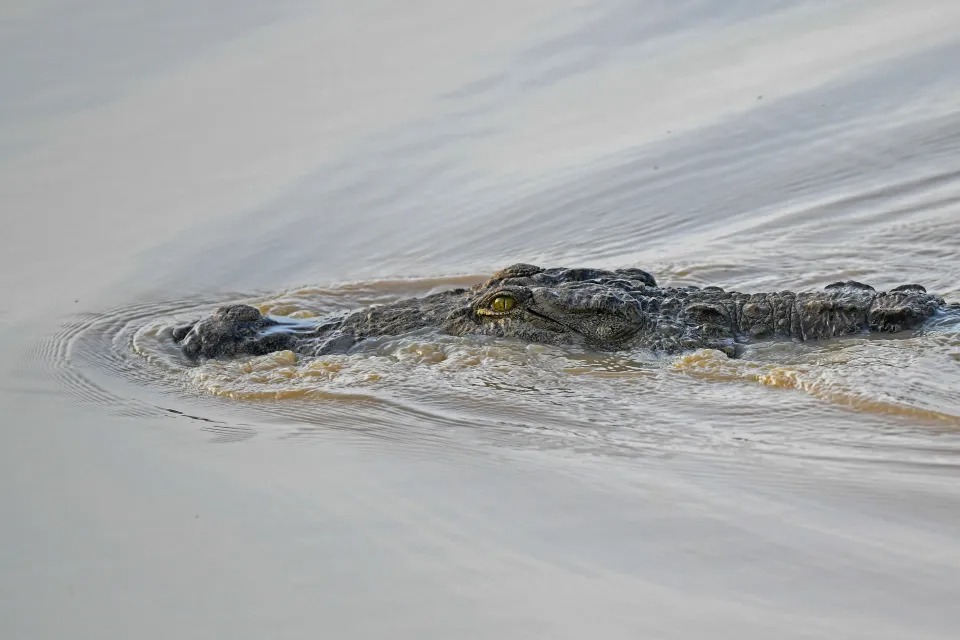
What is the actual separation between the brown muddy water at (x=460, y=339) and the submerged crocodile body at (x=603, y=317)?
0.16m

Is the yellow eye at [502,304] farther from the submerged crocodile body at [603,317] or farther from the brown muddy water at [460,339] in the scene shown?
the brown muddy water at [460,339]

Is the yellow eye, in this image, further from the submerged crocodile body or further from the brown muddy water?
the brown muddy water

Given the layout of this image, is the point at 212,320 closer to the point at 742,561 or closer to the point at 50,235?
the point at 50,235

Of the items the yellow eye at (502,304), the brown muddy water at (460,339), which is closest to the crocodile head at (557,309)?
the yellow eye at (502,304)

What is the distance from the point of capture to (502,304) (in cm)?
689

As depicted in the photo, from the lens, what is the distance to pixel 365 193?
31.6 ft

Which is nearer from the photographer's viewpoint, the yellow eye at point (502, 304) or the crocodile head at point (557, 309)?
the crocodile head at point (557, 309)

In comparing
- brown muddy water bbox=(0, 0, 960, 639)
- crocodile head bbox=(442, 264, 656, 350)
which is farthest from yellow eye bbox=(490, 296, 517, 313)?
brown muddy water bbox=(0, 0, 960, 639)

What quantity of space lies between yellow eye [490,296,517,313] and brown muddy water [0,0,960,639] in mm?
254

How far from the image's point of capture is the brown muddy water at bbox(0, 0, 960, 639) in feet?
13.9

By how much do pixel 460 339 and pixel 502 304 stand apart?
1.01 ft

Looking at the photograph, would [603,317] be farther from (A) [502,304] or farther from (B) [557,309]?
(A) [502,304]

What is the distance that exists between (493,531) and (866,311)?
113 inches

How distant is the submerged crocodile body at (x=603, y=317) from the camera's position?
6551mm
